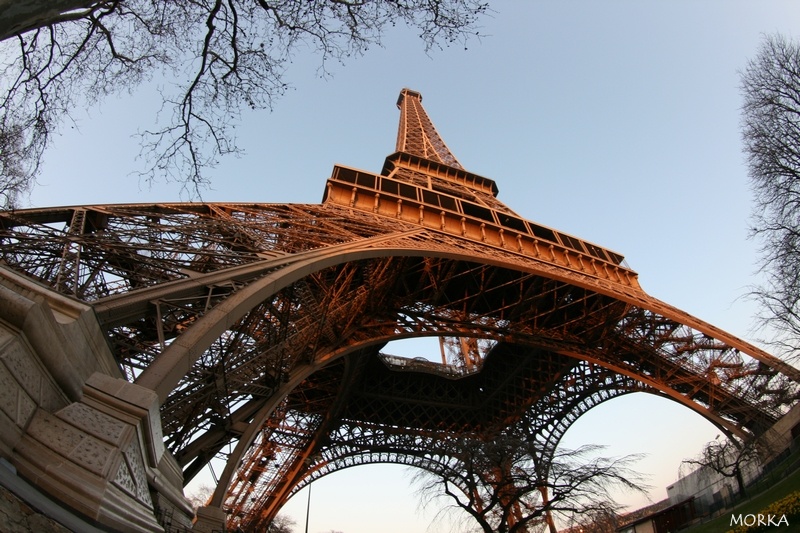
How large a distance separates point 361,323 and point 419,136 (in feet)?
98.3

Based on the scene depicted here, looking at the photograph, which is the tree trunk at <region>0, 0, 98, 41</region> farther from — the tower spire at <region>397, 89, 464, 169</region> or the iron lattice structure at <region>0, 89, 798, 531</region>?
the tower spire at <region>397, 89, 464, 169</region>

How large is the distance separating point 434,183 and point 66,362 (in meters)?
31.7

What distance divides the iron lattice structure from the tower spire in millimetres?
1085

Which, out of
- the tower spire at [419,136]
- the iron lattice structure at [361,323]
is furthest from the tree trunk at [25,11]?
the tower spire at [419,136]

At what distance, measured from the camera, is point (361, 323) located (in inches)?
832

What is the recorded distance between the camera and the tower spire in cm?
4381

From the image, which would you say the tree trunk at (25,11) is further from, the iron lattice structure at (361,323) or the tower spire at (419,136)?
the tower spire at (419,136)

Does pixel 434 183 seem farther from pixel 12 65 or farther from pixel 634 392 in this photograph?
pixel 12 65

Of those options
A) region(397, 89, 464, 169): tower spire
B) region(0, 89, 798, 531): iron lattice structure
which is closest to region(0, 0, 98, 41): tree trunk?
region(0, 89, 798, 531): iron lattice structure

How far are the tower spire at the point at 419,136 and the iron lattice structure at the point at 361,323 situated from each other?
3.56 ft

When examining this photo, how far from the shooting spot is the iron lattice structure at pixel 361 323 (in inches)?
392

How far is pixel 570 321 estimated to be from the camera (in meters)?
25.8

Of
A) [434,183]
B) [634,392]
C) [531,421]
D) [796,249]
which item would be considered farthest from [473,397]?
[796,249]

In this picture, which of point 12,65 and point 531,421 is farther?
point 531,421
